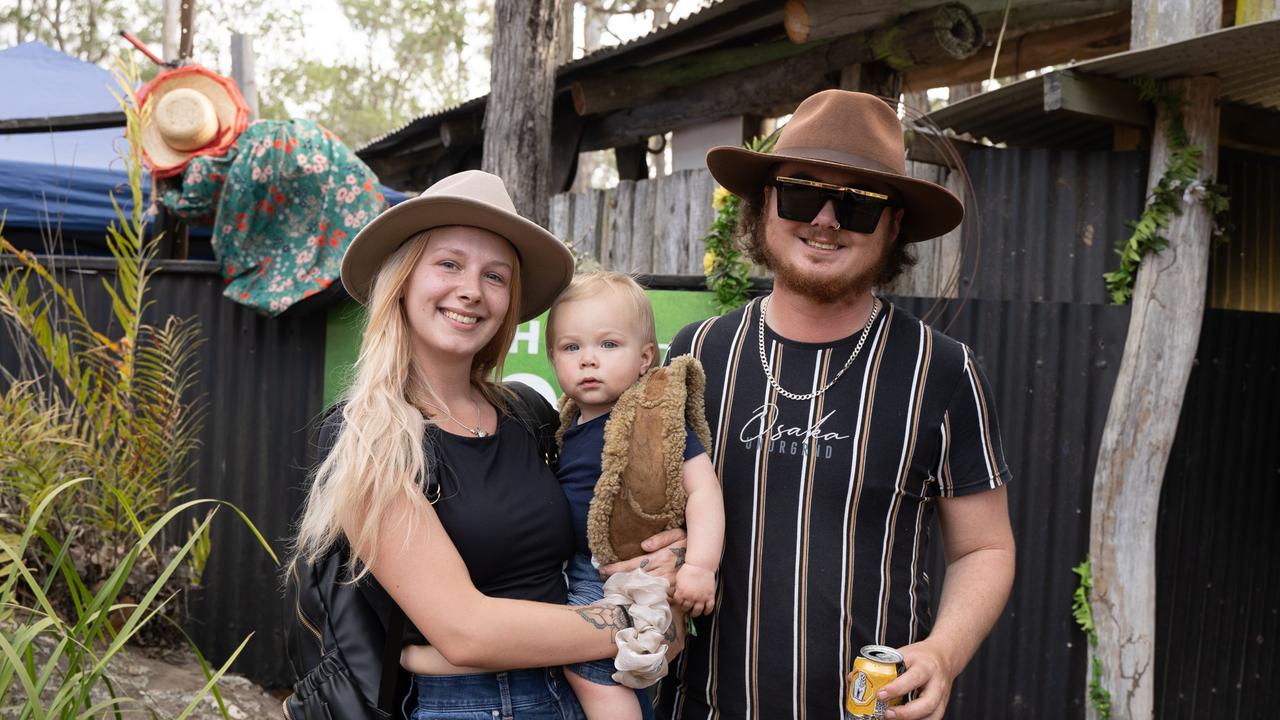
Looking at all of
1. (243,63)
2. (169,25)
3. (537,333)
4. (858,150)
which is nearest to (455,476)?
(858,150)

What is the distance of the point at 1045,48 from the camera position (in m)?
6.79

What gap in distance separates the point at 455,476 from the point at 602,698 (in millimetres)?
565

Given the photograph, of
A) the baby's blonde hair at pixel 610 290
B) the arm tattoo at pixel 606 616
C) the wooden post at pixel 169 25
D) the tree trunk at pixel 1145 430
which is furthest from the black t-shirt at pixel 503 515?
the wooden post at pixel 169 25

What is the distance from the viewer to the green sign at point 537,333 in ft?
16.1

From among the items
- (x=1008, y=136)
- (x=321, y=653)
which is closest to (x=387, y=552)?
(x=321, y=653)

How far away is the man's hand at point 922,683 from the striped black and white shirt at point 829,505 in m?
0.18

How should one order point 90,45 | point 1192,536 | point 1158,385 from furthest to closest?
point 90,45 < point 1192,536 < point 1158,385

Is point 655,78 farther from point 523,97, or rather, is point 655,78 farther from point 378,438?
point 378,438

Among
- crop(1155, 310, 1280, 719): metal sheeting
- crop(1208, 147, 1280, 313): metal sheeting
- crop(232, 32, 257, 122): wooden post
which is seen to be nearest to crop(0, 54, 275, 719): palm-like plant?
crop(232, 32, 257, 122): wooden post

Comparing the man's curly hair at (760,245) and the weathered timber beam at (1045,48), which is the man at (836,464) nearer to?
the man's curly hair at (760,245)

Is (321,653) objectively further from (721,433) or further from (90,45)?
(90,45)

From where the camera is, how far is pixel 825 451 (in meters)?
2.29

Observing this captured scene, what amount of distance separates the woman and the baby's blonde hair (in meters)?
0.11

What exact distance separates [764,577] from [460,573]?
2.31 ft
